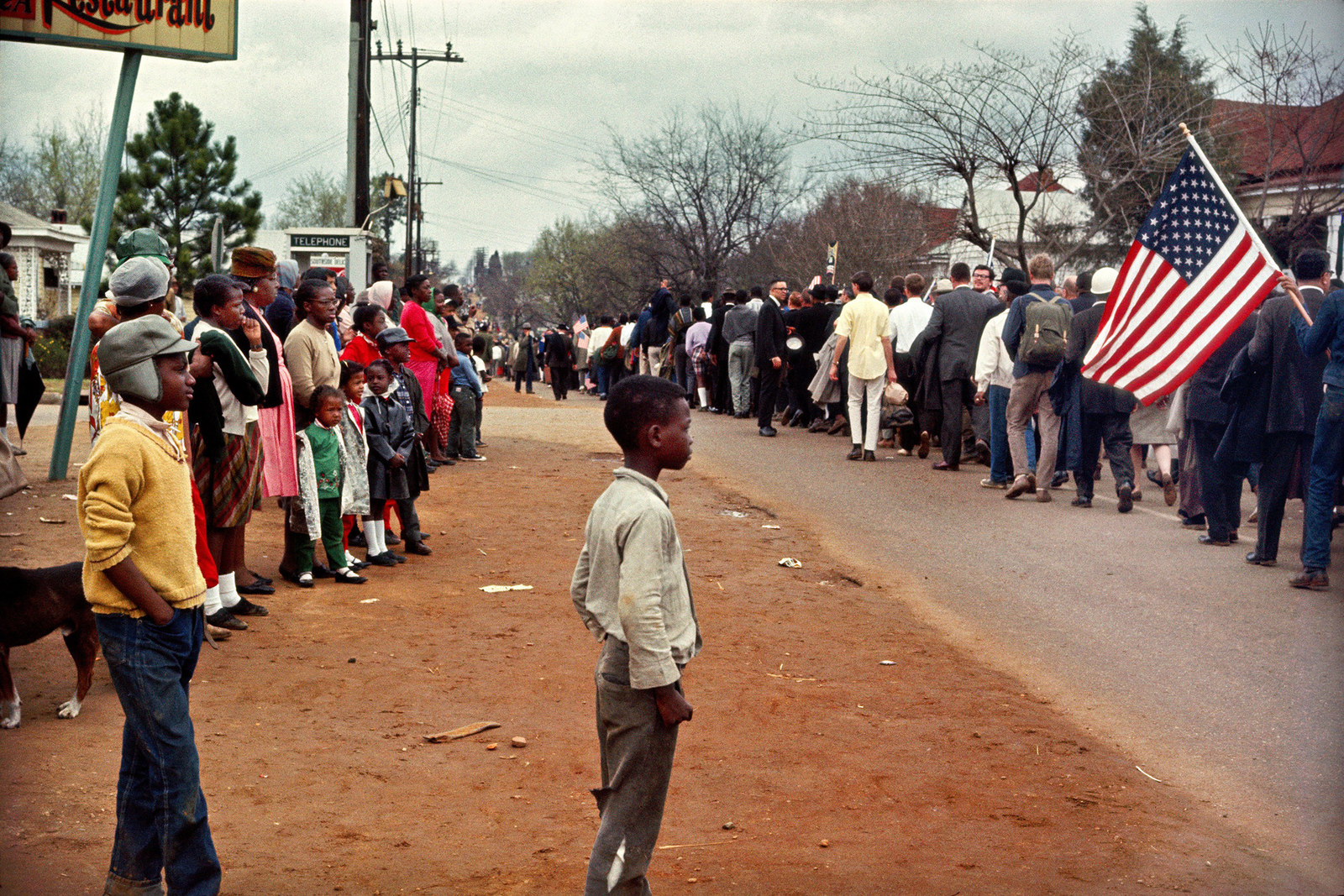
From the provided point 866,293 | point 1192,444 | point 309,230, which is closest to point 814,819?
point 1192,444

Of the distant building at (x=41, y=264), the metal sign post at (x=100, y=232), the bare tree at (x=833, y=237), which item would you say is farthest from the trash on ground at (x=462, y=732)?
the distant building at (x=41, y=264)

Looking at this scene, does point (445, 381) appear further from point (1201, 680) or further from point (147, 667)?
point (147, 667)

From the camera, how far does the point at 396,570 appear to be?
8.84 metres

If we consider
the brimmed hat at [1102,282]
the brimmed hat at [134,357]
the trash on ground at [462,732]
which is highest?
the brimmed hat at [1102,282]

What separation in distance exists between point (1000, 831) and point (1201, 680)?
2.46m

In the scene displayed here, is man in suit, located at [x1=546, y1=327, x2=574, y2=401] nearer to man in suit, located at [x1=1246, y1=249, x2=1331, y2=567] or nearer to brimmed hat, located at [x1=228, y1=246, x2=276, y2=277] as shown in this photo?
man in suit, located at [x1=1246, y1=249, x2=1331, y2=567]

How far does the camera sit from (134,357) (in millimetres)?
3771

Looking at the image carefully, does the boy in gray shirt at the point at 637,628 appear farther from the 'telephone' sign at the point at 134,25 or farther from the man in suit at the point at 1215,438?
the 'telephone' sign at the point at 134,25

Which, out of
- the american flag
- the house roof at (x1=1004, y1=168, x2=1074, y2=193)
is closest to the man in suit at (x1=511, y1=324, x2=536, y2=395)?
the house roof at (x1=1004, y1=168, x2=1074, y2=193)

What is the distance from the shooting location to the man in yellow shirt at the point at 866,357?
49.6ft

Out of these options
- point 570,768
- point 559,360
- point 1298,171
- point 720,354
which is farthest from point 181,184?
point 570,768

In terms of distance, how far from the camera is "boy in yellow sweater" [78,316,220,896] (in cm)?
362

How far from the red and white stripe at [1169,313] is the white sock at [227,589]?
248 inches

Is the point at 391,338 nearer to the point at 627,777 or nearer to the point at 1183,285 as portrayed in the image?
the point at 1183,285
